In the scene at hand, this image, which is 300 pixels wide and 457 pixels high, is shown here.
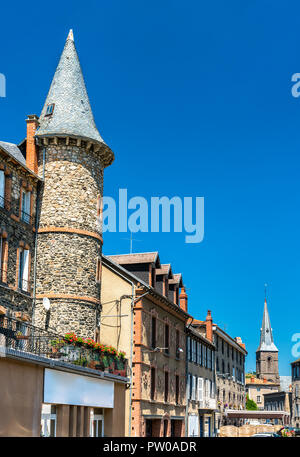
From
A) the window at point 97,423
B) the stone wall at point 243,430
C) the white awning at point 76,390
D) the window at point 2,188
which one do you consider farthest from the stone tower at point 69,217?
the stone wall at point 243,430

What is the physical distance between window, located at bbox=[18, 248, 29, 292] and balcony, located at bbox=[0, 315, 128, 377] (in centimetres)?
202

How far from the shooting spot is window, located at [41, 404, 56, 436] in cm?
2128

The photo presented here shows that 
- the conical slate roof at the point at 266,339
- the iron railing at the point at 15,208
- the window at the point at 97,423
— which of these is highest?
the conical slate roof at the point at 266,339

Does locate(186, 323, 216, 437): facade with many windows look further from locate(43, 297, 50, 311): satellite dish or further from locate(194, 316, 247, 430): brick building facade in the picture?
locate(43, 297, 50, 311): satellite dish

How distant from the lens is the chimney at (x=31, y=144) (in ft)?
88.7

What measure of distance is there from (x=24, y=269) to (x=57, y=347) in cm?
443

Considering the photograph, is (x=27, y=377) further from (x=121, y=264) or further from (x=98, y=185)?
(x=121, y=264)

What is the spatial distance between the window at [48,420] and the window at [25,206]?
7.81 m

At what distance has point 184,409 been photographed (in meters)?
40.0

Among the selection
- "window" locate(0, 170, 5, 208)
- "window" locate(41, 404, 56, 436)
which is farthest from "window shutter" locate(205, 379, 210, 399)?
"window" locate(0, 170, 5, 208)

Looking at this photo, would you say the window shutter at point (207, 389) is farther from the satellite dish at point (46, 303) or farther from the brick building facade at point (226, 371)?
the satellite dish at point (46, 303)
